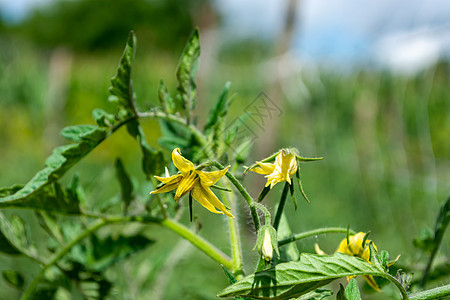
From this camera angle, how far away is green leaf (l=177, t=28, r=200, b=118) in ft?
2.10

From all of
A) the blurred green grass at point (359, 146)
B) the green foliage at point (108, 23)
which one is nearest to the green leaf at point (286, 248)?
the blurred green grass at point (359, 146)

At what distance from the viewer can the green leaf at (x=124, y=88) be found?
0.59m

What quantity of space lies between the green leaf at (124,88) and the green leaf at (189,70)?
0.07 metres

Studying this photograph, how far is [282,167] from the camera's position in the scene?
1.77 feet

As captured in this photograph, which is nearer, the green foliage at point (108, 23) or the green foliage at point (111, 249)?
the green foliage at point (111, 249)

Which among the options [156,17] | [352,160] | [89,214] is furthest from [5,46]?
[156,17]

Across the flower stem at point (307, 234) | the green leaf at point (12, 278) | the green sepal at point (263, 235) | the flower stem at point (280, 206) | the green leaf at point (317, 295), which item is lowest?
the green leaf at point (317, 295)

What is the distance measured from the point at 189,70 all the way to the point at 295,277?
0.35m

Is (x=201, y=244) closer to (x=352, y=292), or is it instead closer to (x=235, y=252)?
(x=235, y=252)

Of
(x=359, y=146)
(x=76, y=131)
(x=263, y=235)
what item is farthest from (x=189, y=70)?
(x=359, y=146)

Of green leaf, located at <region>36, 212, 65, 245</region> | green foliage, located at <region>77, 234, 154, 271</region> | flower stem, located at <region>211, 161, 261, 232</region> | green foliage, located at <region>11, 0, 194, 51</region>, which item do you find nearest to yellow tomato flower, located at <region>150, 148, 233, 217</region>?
flower stem, located at <region>211, 161, 261, 232</region>

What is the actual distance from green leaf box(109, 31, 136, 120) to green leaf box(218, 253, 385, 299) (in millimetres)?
315

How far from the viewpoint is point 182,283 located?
4.89 ft

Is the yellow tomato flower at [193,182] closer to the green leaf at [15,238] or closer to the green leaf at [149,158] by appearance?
the green leaf at [149,158]
